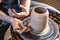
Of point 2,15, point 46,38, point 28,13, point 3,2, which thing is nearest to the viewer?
point 46,38

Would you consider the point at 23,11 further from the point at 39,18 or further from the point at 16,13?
the point at 39,18

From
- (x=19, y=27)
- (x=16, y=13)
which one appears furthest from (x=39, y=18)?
(x=16, y=13)

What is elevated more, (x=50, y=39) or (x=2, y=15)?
(x=2, y=15)

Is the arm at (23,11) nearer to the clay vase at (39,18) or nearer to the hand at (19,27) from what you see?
the hand at (19,27)

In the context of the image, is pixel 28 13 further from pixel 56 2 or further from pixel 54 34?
pixel 56 2

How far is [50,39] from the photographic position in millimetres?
1280

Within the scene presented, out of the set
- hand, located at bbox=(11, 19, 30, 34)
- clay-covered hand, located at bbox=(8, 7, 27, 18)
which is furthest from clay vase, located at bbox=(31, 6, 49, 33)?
clay-covered hand, located at bbox=(8, 7, 27, 18)

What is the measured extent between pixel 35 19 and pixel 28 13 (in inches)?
14.2

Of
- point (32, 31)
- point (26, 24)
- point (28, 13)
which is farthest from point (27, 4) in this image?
point (32, 31)

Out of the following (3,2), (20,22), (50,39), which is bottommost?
(50,39)

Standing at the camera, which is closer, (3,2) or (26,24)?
(26,24)

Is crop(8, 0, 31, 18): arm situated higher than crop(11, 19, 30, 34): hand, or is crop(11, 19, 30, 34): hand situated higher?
crop(8, 0, 31, 18): arm

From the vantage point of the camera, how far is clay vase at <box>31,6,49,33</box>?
1144mm

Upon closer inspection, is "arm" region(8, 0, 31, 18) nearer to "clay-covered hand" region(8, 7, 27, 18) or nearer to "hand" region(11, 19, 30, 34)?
"clay-covered hand" region(8, 7, 27, 18)
